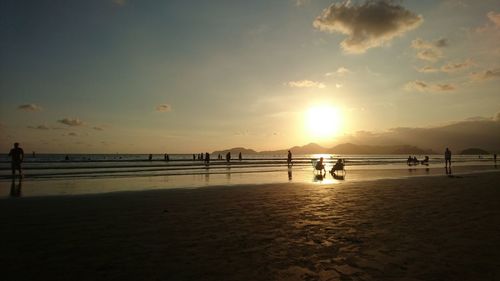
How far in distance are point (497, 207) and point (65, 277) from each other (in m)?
13.8

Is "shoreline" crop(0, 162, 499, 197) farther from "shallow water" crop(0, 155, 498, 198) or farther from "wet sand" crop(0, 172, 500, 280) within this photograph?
"wet sand" crop(0, 172, 500, 280)

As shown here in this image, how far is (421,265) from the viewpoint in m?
6.00

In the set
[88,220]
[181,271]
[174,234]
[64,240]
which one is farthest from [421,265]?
[88,220]

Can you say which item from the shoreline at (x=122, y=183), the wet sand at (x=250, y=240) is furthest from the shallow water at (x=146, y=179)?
the wet sand at (x=250, y=240)

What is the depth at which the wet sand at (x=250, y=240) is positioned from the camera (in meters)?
5.70

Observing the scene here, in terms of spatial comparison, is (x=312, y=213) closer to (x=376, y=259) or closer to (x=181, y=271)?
(x=376, y=259)

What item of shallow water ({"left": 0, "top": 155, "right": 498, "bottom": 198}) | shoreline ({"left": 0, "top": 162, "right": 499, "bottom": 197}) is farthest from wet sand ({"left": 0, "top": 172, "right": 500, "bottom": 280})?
shallow water ({"left": 0, "top": 155, "right": 498, "bottom": 198})

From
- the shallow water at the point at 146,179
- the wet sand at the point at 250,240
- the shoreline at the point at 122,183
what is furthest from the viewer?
the shallow water at the point at 146,179

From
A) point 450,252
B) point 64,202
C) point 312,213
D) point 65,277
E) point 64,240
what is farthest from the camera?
point 64,202

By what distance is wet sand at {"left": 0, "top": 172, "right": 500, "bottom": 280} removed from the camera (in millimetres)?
5703

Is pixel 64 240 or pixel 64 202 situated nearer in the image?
pixel 64 240

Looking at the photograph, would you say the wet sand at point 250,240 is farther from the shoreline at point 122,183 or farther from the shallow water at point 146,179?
the shallow water at point 146,179

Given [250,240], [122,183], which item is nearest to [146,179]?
[122,183]

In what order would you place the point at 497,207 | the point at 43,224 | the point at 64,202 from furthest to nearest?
the point at 64,202, the point at 497,207, the point at 43,224
